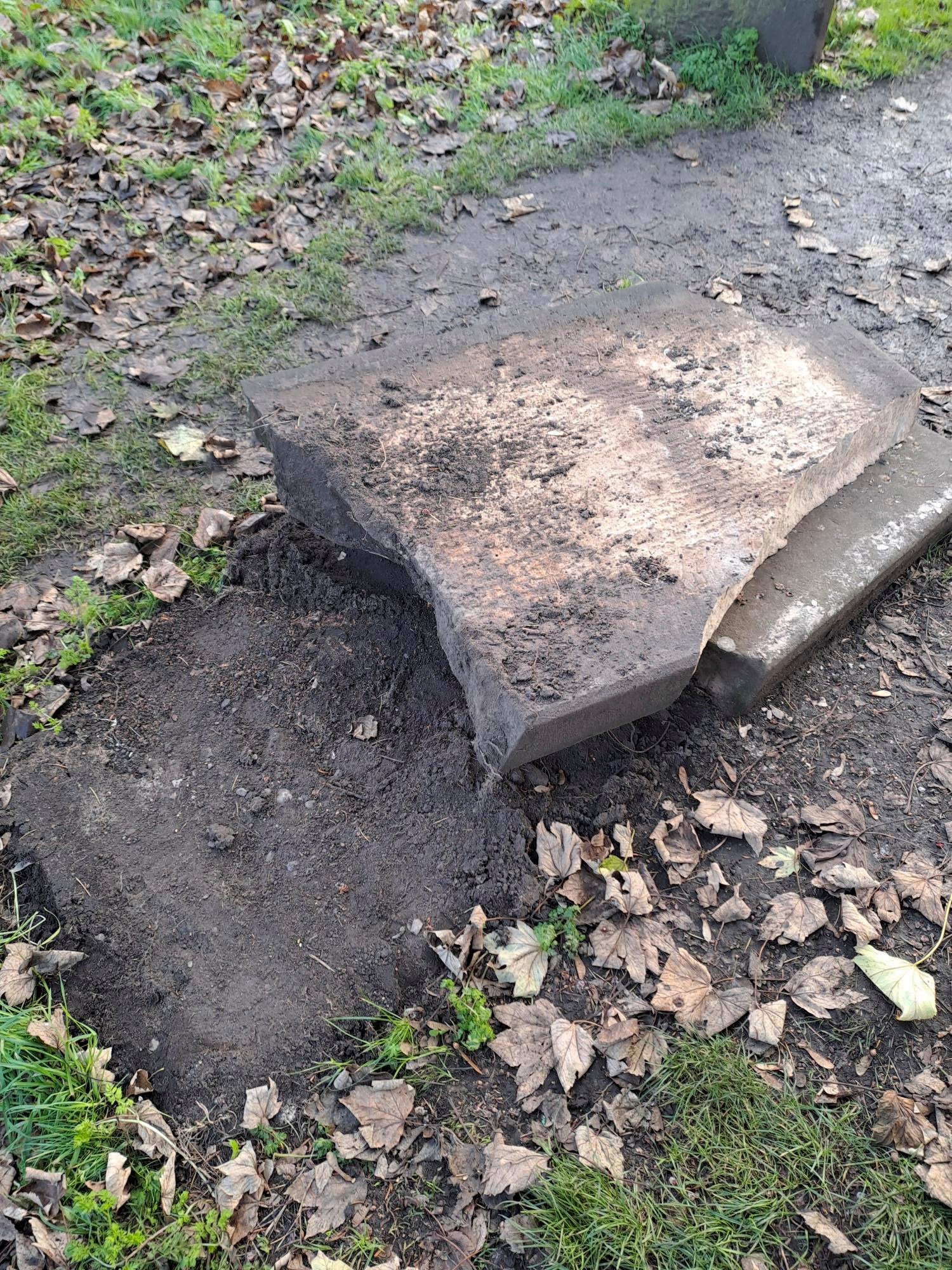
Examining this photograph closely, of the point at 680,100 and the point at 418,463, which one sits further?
the point at 680,100

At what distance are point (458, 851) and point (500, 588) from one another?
29.2 inches

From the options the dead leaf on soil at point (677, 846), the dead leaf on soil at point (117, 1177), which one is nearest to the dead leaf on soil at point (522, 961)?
the dead leaf on soil at point (677, 846)

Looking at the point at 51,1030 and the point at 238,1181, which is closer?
the point at 238,1181

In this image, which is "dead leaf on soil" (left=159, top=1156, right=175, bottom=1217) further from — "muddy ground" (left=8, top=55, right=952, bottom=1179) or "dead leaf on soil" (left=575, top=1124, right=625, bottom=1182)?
"dead leaf on soil" (left=575, top=1124, right=625, bottom=1182)

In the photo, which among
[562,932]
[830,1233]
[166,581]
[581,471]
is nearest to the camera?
[830,1233]

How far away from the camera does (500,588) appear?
2.40m

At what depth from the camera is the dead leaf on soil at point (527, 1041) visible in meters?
2.18

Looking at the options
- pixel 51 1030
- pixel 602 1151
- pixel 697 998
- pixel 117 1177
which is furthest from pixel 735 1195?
pixel 51 1030

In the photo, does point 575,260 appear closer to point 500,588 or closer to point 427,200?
point 427,200

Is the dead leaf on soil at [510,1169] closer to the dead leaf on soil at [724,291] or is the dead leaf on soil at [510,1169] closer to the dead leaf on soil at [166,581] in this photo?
the dead leaf on soil at [166,581]

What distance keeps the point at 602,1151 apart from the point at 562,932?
520mm

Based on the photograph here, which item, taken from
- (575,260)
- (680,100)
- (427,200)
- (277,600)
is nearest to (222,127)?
(427,200)

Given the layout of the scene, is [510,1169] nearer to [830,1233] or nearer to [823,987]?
[830,1233]

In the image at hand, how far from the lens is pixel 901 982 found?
2.31 m
